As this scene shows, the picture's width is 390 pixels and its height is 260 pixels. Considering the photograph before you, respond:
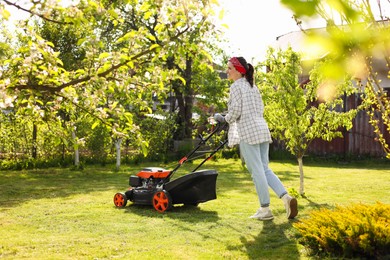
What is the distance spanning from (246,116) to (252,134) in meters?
0.23

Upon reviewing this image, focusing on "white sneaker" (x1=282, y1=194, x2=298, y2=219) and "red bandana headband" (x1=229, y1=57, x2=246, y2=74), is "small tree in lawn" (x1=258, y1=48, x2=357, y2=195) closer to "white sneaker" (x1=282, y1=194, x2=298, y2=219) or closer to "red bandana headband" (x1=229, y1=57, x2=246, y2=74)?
"red bandana headband" (x1=229, y1=57, x2=246, y2=74)

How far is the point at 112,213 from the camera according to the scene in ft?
21.1

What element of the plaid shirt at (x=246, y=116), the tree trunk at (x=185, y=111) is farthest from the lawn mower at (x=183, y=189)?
the tree trunk at (x=185, y=111)

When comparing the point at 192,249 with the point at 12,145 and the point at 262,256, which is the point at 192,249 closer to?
the point at 262,256

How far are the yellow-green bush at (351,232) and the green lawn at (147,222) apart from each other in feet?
0.74

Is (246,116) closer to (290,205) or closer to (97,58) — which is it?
(290,205)

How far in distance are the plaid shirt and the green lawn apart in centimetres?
93

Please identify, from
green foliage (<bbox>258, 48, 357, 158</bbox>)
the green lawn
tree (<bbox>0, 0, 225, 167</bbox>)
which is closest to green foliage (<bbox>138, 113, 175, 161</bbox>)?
the green lawn

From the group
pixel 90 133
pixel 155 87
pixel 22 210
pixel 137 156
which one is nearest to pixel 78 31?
pixel 90 133

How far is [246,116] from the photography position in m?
5.83

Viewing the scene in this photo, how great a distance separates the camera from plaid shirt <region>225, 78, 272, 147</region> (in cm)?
574

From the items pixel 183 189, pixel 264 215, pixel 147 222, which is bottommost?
pixel 147 222

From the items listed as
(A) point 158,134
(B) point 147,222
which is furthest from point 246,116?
(A) point 158,134

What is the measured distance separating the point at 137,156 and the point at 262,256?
10.9 metres
